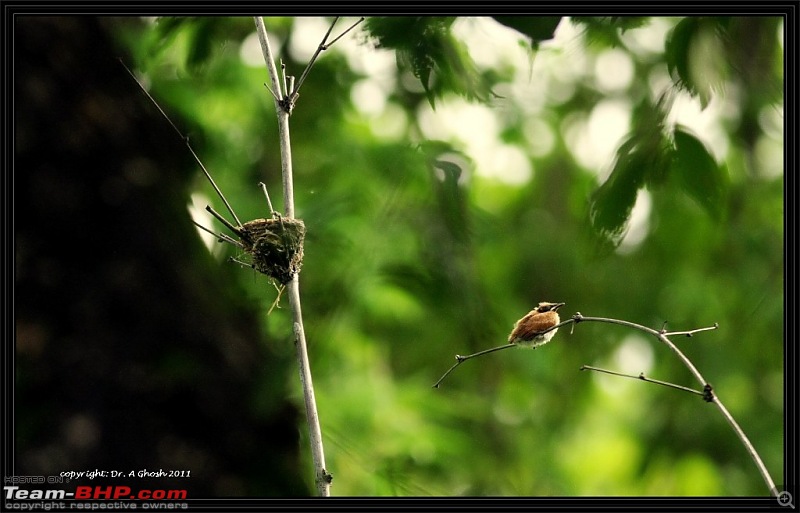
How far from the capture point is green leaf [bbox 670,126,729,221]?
4.82ft

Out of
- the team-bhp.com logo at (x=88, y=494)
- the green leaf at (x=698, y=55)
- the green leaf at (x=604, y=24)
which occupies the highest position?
the green leaf at (x=604, y=24)

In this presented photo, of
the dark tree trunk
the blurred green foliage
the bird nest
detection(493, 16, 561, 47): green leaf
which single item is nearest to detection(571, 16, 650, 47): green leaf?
the blurred green foliage

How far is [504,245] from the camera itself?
5.52m

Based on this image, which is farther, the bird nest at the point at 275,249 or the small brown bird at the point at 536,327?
the bird nest at the point at 275,249

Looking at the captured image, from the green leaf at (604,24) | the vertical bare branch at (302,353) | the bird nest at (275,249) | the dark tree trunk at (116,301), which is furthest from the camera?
the dark tree trunk at (116,301)

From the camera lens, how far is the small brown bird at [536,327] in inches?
57.0

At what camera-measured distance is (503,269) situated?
6.03 metres

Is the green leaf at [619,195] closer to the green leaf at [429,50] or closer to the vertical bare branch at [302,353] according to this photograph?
the green leaf at [429,50]

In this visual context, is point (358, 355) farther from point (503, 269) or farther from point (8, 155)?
point (8, 155)

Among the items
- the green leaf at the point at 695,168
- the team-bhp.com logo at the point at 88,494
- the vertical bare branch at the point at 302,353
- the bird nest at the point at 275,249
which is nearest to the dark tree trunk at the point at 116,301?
the team-bhp.com logo at the point at 88,494

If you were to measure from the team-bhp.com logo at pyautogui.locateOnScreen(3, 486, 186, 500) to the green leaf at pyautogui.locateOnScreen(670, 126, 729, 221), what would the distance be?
1580 mm

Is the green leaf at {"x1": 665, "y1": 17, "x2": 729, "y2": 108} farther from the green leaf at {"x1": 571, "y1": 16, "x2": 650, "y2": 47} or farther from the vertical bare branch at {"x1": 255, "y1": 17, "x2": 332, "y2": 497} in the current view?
the vertical bare branch at {"x1": 255, "y1": 17, "x2": 332, "y2": 497}

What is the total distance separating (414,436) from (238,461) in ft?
3.49

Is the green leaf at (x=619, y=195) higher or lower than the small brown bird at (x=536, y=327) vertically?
higher
